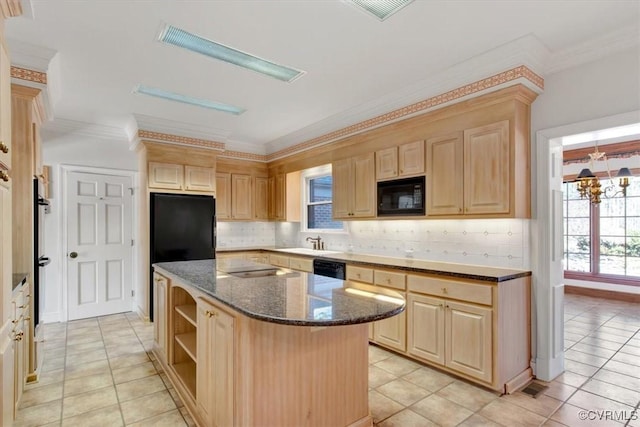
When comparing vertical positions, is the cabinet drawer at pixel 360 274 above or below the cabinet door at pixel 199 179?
below

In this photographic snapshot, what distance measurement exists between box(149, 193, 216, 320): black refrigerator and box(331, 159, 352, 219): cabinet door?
1.91 m

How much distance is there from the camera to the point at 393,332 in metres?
3.35

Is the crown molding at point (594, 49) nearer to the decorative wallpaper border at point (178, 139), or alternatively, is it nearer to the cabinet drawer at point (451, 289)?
the cabinet drawer at point (451, 289)

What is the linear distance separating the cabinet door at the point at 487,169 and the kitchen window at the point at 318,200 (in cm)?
244

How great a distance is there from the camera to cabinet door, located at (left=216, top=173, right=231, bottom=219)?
554cm

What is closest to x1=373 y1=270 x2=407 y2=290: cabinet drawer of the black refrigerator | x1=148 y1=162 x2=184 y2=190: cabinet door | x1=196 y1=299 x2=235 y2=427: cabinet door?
x1=196 y1=299 x2=235 y2=427: cabinet door

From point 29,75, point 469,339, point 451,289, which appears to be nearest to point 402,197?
point 451,289

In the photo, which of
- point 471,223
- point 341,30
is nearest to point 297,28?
point 341,30

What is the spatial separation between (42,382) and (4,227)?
6.72 ft

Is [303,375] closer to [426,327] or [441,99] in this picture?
[426,327]

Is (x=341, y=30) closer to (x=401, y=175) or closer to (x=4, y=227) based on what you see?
(x=401, y=175)

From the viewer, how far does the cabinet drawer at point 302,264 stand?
14.5 ft

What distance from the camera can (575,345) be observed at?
365 cm

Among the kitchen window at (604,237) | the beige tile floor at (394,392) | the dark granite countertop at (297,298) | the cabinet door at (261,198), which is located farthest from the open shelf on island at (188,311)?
the kitchen window at (604,237)
